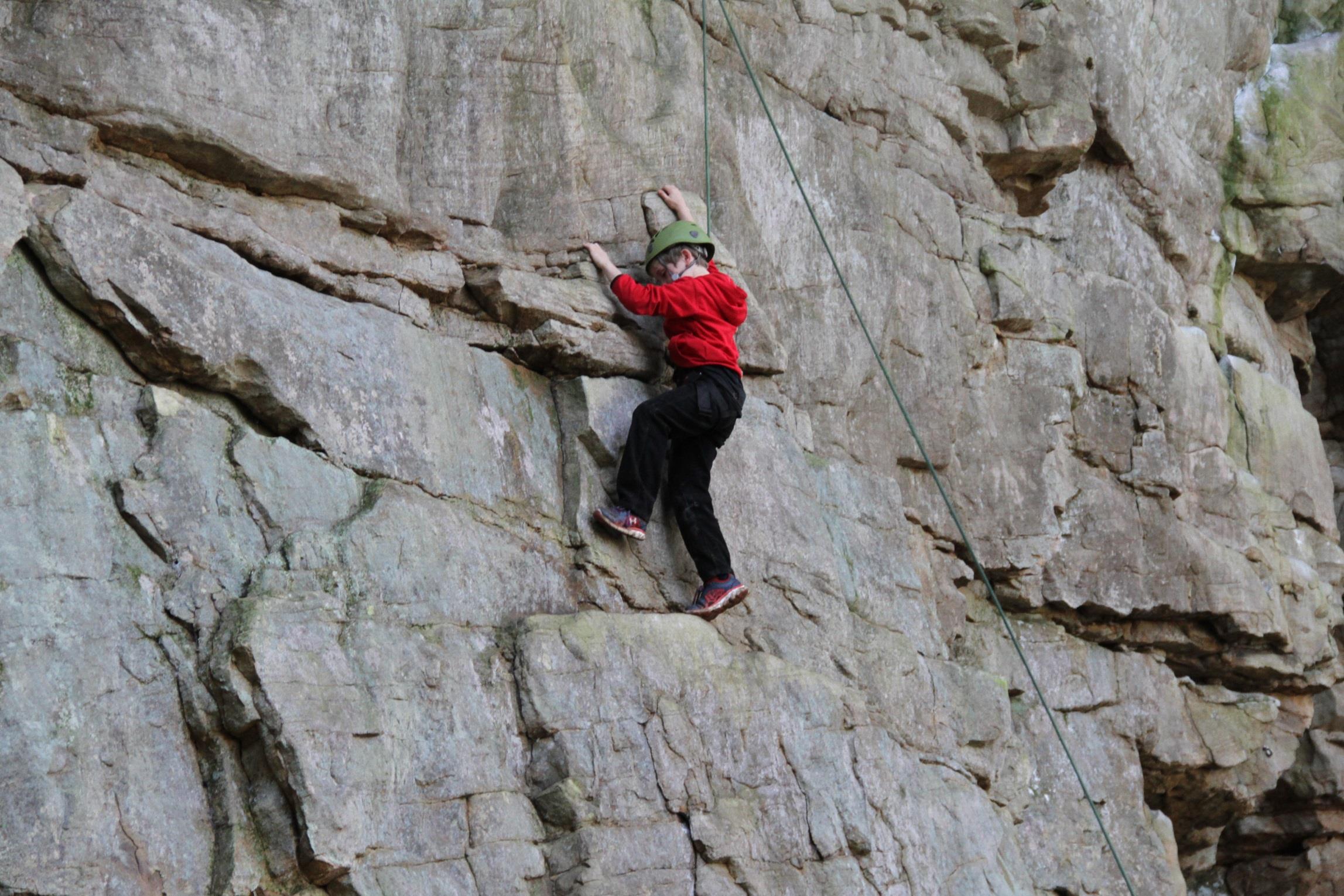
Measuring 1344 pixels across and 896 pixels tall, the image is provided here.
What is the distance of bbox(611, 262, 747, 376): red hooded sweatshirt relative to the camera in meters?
8.39

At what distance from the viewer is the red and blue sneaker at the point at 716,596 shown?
816 cm

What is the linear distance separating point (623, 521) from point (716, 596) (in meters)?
0.66

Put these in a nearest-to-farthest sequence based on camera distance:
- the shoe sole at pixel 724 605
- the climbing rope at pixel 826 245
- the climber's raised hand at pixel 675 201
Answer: the shoe sole at pixel 724 605 → the climber's raised hand at pixel 675 201 → the climbing rope at pixel 826 245

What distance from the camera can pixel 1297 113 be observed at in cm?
1552

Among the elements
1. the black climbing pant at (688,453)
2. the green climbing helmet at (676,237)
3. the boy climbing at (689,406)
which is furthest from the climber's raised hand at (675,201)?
the black climbing pant at (688,453)

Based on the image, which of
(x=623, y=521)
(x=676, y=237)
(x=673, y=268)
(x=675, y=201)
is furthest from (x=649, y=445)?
(x=675, y=201)

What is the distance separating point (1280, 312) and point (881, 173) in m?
6.90

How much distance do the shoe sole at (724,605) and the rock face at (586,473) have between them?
8.1 inches

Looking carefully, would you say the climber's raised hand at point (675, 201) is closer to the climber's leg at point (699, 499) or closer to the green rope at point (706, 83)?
the green rope at point (706, 83)

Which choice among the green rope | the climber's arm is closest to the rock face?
the green rope

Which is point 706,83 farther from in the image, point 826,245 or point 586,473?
point 586,473

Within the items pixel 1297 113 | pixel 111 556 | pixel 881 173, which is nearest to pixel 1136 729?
pixel 881 173

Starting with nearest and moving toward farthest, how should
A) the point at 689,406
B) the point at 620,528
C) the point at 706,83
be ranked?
the point at 620,528, the point at 689,406, the point at 706,83

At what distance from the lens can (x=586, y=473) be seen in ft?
26.9
